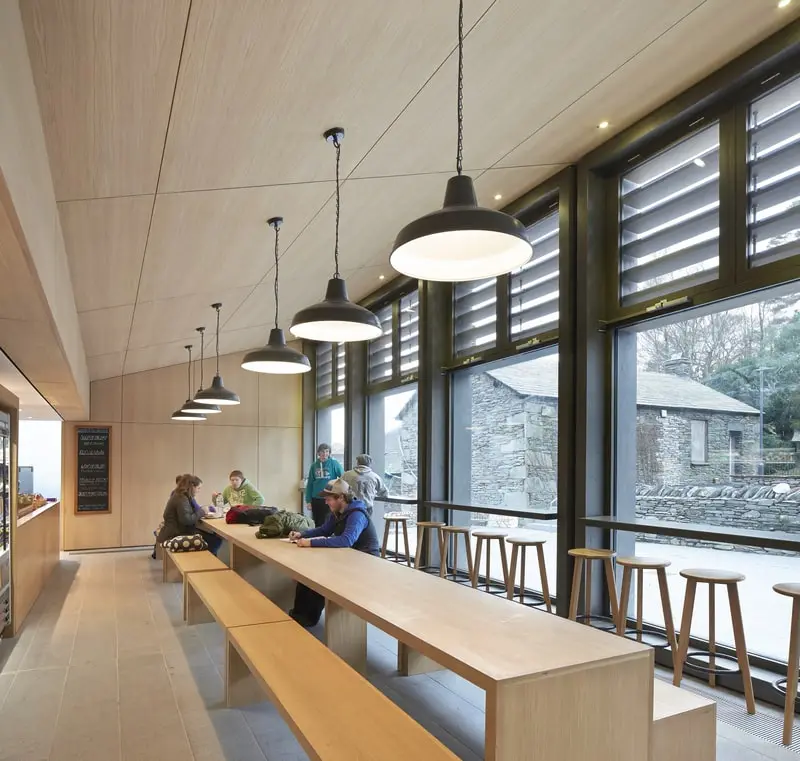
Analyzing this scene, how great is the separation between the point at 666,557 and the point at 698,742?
2.41 m

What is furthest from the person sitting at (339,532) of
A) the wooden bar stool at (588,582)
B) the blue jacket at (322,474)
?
the blue jacket at (322,474)

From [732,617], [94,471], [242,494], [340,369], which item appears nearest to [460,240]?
[732,617]

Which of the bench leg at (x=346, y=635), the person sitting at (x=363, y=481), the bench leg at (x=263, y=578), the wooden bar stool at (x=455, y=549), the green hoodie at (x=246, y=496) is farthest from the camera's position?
the green hoodie at (x=246, y=496)

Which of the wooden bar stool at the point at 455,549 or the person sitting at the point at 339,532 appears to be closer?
the person sitting at the point at 339,532

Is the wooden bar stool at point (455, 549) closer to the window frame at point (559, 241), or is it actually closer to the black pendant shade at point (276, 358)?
the window frame at point (559, 241)

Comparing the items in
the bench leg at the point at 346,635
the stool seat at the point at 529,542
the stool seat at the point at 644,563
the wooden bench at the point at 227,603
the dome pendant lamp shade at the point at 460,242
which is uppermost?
the dome pendant lamp shade at the point at 460,242

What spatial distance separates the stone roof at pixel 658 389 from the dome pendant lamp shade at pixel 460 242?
216 cm

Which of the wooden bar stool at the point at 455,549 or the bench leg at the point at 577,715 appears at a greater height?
the bench leg at the point at 577,715

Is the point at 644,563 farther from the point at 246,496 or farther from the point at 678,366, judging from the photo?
the point at 246,496

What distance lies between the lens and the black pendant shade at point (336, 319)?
3398 millimetres

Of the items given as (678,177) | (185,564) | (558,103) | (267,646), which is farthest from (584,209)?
(185,564)

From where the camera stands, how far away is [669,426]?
4512 millimetres

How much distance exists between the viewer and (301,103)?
3.14 meters

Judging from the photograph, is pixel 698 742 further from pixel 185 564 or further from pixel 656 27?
→ pixel 185 564
